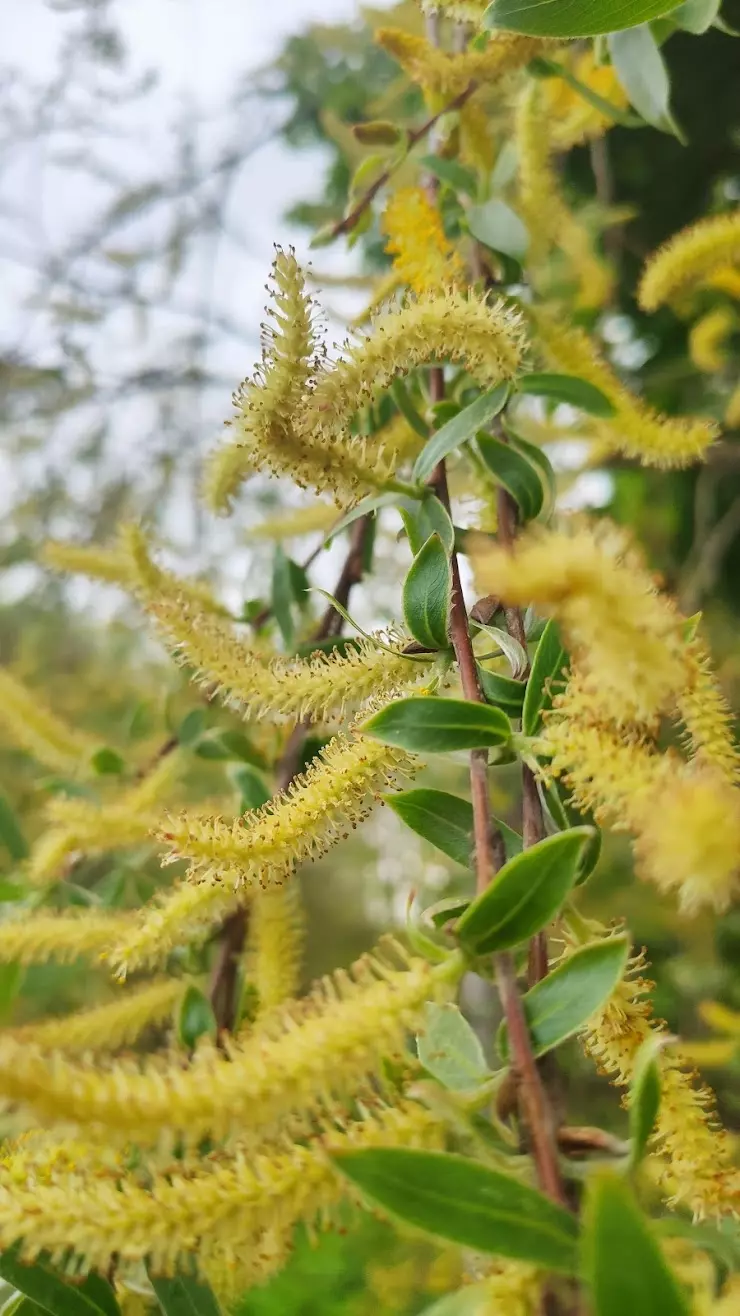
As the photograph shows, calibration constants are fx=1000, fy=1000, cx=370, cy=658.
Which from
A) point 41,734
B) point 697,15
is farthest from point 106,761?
point 697,15

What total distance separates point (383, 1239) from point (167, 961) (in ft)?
4.06

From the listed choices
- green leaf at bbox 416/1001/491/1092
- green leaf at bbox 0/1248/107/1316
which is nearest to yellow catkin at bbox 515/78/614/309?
green leaf at bbox 416/1001/491/1092

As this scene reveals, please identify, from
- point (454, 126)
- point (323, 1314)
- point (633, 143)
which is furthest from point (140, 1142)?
point (633, 143)

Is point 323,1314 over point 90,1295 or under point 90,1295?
under

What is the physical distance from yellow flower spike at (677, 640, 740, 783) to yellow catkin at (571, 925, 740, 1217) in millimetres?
94

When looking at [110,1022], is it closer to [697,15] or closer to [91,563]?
[91,563]

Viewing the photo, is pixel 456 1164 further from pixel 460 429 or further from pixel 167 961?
pixel 167 961

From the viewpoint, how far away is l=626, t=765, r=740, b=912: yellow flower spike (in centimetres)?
32

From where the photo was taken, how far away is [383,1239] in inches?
68.9

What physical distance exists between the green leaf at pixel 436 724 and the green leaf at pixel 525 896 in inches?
2.7

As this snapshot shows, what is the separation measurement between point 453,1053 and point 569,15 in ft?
1.79

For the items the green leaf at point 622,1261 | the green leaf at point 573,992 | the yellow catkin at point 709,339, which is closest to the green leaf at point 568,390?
the green leaf at point 573,992

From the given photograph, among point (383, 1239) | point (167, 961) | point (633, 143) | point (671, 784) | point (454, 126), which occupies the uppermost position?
point (633, 143)

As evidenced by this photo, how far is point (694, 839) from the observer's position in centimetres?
32
